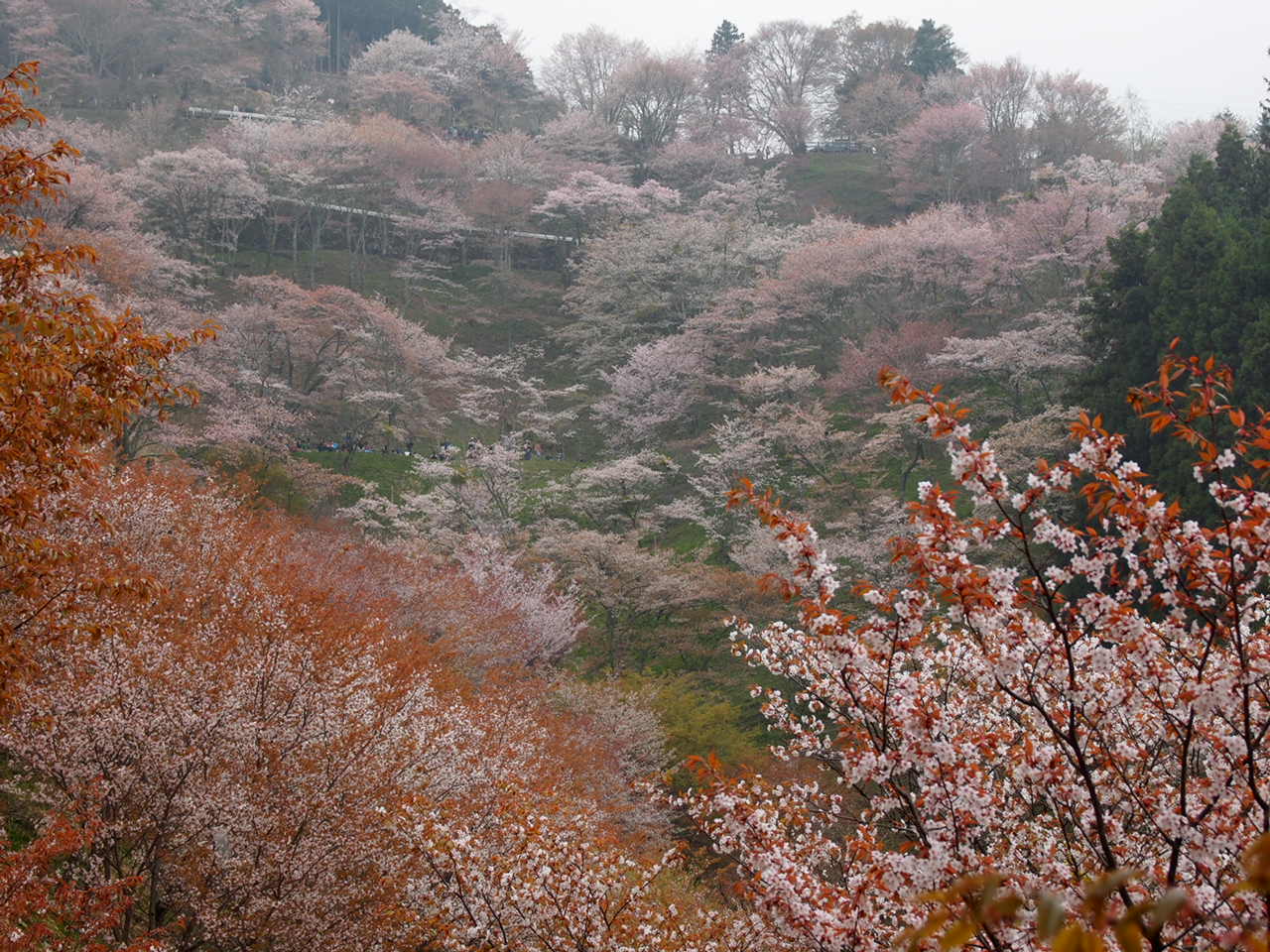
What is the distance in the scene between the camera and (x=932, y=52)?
152ft

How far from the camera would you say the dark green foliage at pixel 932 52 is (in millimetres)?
46469

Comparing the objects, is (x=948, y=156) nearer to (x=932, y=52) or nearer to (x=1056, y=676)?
(x=932, y=52)

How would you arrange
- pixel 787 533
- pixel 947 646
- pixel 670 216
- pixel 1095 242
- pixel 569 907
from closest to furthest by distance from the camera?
pixel 787 533 → pixel 569 907 → pixel 947 646 → pixel 1095 242 → pixel 670 216

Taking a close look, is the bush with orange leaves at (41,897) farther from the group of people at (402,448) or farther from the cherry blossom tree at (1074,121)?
the cherry blossom tree at (1074,121)

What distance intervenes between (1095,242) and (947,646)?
2172 centimetres

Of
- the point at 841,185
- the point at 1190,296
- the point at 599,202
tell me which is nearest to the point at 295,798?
the point at 1190,296

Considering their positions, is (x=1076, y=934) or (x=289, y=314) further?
(x=289, y=314)

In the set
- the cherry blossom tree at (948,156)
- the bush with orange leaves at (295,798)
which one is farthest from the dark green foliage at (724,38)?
the bush with orange leaves at (295,798)

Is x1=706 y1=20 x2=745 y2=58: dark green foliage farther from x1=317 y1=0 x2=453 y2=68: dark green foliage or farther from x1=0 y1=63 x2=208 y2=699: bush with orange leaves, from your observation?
x1=0 y1=63 x2=208 y2=699: bush with orange leaves

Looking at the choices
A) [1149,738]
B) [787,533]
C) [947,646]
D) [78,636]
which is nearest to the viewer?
[787,533]

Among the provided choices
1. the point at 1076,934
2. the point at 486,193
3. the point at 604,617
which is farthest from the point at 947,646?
the point at 486,193

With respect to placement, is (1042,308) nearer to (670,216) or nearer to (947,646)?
(670,216)

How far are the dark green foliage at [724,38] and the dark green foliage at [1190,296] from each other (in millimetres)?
34897

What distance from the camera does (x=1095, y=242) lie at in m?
23.6
